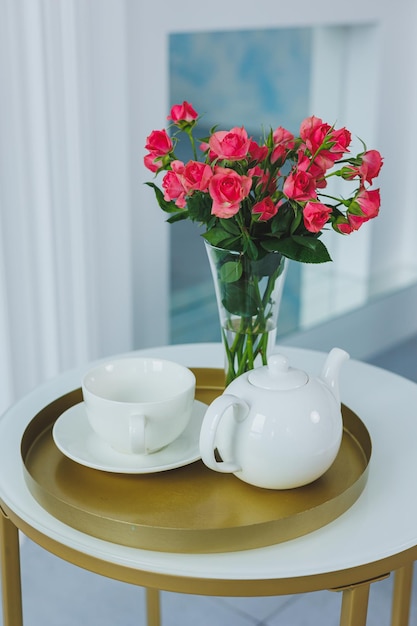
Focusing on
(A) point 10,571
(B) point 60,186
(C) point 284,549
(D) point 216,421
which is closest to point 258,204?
(D) point 216,421

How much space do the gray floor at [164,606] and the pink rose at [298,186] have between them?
0.84 m

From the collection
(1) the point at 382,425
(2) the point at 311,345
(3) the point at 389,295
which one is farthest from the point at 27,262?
(3) the point at 389,295

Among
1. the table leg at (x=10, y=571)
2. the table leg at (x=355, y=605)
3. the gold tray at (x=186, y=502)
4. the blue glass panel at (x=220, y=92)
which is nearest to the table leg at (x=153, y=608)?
the table leg at (x=10, y=571)

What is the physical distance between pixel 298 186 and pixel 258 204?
0.15 feet

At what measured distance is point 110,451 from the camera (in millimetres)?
939

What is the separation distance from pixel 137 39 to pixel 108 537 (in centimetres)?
121

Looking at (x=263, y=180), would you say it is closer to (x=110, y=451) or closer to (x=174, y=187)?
(x=174, y=187)

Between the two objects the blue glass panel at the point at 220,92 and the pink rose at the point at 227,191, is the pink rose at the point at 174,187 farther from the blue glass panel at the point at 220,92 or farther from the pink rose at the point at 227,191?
the blue glass panel at the point at 220,92

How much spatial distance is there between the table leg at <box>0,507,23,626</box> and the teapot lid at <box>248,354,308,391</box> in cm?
33

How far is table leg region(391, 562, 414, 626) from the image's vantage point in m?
1.20

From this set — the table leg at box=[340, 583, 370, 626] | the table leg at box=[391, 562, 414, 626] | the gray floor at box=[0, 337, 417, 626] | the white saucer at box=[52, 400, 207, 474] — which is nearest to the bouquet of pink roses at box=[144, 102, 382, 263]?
the white saucer at box=[52, 400, 207, 474]

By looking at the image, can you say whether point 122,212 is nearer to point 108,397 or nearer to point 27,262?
point 27,262

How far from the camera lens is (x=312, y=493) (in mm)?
892

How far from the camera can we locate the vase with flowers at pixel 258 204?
2.82 feet
